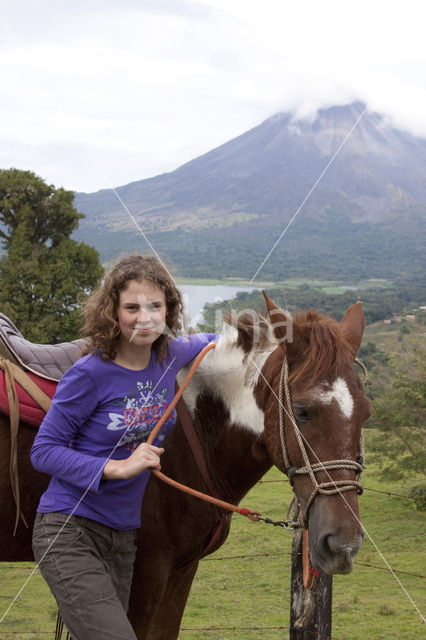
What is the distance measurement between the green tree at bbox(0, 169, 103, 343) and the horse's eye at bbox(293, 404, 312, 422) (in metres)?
11.8

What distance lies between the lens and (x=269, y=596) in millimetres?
7742

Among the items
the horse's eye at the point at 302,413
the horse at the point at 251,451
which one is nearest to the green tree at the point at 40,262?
the horse at the point at 251,451

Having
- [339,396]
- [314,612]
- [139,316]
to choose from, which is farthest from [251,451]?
[314,612]

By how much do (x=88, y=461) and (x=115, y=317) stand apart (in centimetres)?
55

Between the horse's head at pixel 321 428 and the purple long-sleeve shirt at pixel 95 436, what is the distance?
533mm

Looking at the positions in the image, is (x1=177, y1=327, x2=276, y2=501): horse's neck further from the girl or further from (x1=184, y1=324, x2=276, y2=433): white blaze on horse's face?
the girl

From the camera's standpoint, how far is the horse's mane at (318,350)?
7.14 ft

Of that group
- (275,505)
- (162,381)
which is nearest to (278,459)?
(162,381)

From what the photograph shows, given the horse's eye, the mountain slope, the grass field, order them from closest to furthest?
the horse's eye → the grass field → the mountain slope

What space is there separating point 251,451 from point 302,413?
1.61ft

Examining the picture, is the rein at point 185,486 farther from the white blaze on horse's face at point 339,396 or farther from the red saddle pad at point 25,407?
the red saddle pad at point 25,407

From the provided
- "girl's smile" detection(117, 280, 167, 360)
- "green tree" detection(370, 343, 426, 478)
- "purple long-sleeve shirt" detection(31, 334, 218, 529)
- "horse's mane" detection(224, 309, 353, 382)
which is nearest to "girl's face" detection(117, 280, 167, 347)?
"girl's smile" detection(117, 280, 167, 360)

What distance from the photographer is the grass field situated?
250 inches

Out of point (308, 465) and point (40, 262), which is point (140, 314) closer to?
point (308, 465)
